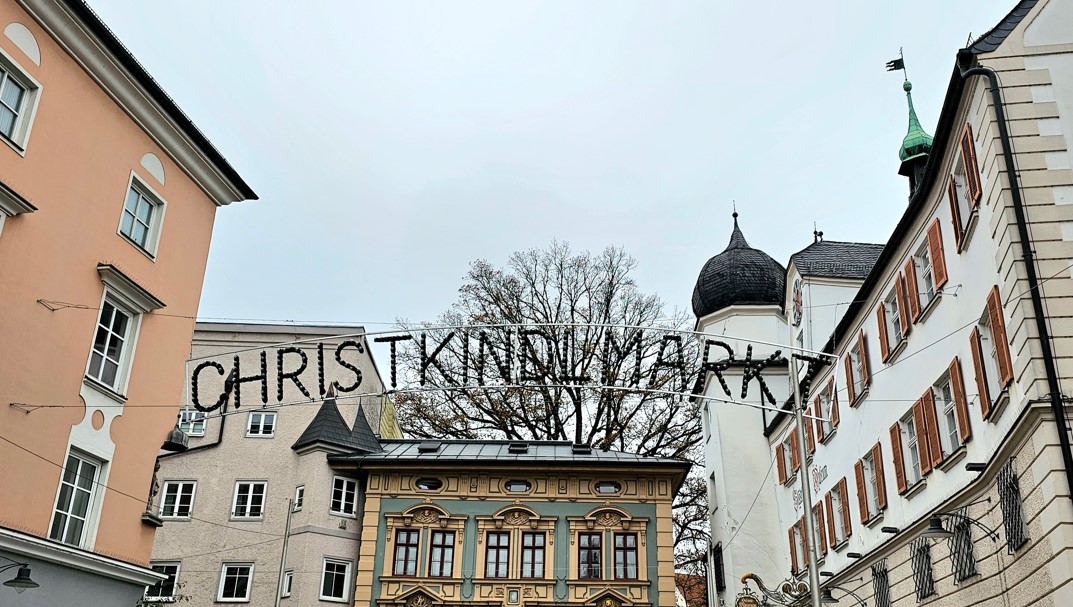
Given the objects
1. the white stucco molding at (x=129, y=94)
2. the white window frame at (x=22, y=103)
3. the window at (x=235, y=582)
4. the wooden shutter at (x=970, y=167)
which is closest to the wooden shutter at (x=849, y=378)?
the wooden shutter at (x=970, y=167)

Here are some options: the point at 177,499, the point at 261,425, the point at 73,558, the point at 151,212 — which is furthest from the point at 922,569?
the point at 177,499

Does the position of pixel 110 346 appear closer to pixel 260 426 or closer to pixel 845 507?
pixel 260 426

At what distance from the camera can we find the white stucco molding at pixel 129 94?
15148mm

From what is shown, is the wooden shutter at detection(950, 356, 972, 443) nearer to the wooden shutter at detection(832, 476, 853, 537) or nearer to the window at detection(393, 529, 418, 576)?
the wooden shutter at detection(832, 476, 853, 537)

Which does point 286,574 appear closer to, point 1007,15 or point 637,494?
point 637,494

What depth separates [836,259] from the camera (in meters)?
28.0

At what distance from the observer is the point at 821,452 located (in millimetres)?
24453

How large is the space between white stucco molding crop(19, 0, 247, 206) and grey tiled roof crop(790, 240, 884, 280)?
636 inches

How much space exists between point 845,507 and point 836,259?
8.54 m

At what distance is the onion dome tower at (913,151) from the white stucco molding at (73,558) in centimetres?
2245

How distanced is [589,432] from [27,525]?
78.5ft

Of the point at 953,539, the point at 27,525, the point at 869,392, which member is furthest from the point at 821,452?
the point at 27,525

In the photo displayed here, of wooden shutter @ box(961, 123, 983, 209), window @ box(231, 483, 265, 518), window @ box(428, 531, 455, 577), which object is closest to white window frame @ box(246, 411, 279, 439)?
window @ box(231, 483, 265, 518)

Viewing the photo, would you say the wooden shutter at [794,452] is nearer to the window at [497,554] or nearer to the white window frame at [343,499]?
the window at [497,554]
